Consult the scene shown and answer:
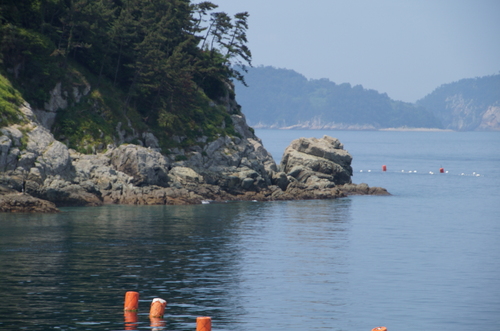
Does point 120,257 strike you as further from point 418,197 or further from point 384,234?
point 418,197

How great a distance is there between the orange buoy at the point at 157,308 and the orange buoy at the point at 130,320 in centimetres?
60

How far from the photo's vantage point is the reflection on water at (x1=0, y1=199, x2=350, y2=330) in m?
23.9

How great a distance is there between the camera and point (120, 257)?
1353 inches

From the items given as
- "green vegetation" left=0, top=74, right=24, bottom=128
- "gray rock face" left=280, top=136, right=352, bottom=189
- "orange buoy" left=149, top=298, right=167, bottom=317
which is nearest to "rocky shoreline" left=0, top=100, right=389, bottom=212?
"gray rock face" left=280, top=136, right=352, bottom=189

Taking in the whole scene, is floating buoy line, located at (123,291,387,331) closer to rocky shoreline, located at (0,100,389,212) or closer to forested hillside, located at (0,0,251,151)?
rocky shoreline, located at (0,100,389,212)

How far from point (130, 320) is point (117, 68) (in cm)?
5545

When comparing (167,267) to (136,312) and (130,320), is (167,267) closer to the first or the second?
(136,312)

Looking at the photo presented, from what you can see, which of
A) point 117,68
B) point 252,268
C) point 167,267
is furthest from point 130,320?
point 117,68

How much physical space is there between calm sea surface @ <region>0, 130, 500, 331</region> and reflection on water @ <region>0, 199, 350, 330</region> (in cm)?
8

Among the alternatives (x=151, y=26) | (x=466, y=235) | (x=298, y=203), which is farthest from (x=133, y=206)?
(x=151, y=26)

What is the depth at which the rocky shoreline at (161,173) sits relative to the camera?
53406 mm

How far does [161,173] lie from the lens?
6275cm

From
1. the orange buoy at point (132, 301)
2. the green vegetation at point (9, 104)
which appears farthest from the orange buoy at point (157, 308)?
the green vegetation at point (9, 104)

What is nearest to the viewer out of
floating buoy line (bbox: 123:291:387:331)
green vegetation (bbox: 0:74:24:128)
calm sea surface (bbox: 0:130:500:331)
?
floating buoy line (bbox: 123:291:387:331)
